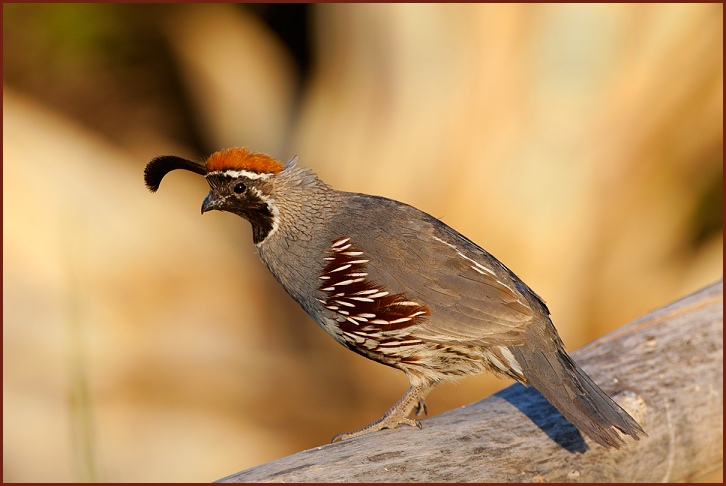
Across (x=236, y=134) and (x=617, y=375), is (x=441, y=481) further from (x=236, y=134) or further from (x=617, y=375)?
(x=236, y=134)

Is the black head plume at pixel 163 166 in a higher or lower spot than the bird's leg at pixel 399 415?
higher

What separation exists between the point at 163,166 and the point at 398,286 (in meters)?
1.28

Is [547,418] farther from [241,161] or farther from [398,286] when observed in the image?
[241,161]

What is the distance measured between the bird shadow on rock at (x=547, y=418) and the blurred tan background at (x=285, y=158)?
2.79m

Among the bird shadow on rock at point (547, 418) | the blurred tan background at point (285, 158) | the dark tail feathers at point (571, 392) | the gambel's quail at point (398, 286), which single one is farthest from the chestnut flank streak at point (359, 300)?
the blurred tan background at point (285, 158)

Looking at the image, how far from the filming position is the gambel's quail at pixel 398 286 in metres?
3.57

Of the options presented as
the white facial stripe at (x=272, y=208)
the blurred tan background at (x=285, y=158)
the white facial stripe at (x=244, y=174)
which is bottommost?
the white facial stripe at (x=272, y=208)

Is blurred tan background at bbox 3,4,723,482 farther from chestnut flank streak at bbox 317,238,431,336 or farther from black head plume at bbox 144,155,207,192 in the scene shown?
chestnut flank streak at bbox 317,238,431,336

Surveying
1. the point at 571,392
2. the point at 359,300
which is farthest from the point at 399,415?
the point at 571,392

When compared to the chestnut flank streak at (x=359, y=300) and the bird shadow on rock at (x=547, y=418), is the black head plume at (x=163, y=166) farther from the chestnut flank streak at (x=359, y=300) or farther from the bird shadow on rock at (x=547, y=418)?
the bird shadow on rock at (x=547, y=418)

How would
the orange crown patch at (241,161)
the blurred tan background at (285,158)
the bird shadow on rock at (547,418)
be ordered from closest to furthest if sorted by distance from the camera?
the bird shadow on rock at (547,418), the orange crown patch at (241,161), the blurred tan background at (285,158)

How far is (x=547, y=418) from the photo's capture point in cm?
361

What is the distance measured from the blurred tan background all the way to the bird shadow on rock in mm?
2792

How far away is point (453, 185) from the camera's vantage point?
6.62 m
